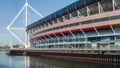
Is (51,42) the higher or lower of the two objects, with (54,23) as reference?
lower

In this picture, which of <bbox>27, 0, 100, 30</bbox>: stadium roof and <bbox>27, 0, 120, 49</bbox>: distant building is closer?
<bbox>27, 0, 120, 49</bbox>: distant building

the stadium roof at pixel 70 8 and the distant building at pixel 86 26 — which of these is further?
the stadium roof at pixel 70 8

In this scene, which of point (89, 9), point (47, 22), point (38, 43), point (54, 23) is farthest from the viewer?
point (38, 43)

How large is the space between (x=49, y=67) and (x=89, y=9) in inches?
1171

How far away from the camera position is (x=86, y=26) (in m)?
78.8

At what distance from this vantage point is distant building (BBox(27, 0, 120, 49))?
68.6 meters

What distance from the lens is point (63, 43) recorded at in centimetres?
9788

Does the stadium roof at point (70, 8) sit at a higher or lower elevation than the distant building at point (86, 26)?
higher

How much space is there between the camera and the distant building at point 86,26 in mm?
68625

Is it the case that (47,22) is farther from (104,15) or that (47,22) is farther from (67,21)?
(104,15)

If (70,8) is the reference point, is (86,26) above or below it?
below

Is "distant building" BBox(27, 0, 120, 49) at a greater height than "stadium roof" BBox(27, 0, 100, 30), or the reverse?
"stadium roof" BBox(27, 0, 100, 30)

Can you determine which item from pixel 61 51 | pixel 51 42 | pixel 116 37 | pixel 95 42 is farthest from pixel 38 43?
pixel 116 37

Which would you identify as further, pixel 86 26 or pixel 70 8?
pixel 70 8
